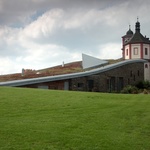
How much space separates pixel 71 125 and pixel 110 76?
2849 centimetres

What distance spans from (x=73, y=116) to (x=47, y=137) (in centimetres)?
304

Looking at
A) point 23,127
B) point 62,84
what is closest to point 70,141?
point 23,127

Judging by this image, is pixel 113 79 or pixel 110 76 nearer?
pixel 110 76

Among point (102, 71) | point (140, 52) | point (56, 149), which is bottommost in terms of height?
point (56, 149)

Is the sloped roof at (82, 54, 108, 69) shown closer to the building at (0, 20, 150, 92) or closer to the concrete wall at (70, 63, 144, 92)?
the building at (0, 20, 150, 92)

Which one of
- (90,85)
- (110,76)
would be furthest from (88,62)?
(90,85)

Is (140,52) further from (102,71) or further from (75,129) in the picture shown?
(75,129)

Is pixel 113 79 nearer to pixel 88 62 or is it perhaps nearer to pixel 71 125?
pixel 88 62

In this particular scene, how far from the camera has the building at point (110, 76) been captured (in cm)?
2962

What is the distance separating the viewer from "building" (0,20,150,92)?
29.6 metres

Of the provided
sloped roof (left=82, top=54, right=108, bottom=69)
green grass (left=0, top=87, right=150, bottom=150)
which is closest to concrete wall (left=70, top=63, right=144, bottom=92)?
sloped roof (left=82, top=54, right=108, bottom=69)

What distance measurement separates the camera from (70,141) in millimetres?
7574

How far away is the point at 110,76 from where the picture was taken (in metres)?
37.4

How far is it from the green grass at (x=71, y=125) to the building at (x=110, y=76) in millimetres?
14935
